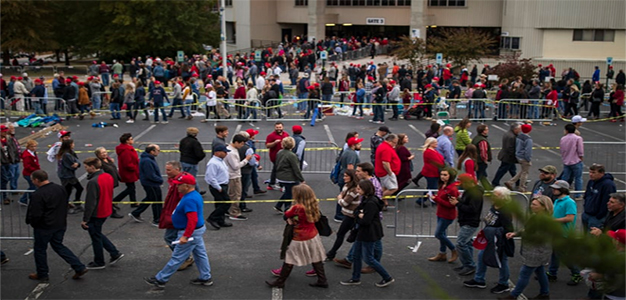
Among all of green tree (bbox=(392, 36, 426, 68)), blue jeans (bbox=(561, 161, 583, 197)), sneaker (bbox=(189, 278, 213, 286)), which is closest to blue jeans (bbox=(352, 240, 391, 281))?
sneaker (bbox=(189, 278, 213, 286))

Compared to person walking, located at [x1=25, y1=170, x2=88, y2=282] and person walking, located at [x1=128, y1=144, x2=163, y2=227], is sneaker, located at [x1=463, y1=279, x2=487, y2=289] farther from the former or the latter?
person walking, located at [x1=128, y1=144, x2=163, y2=227]

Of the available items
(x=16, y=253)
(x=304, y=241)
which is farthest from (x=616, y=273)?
(x=16, y=253)

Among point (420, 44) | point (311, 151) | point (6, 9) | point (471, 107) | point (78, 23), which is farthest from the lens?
point (78, 23)

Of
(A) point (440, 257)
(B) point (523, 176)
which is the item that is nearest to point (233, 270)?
(A) point (440, 257)

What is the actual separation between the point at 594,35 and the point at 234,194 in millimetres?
35062

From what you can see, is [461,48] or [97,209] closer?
[97,209]

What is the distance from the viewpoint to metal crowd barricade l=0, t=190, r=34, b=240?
34.9ft

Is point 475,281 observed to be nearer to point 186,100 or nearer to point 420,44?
point 186,100

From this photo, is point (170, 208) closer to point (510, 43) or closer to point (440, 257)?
point (440, 257)

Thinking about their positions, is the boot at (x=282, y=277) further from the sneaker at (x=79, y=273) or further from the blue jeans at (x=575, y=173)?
the blue jeans at (x=575, y=173)

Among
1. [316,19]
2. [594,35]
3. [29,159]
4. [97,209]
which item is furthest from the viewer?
[316,19]

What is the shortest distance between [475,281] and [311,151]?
8774mm

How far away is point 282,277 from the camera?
8.37m

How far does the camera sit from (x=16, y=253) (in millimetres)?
9820
